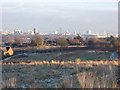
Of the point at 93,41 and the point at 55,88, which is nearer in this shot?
the point at 55,88

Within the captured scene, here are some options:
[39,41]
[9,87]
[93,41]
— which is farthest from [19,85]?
Answer: [39,41]

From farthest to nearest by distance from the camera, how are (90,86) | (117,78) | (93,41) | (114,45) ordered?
(93,41) → (114,45) → (117,78) → (90,86)

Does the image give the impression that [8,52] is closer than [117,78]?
No

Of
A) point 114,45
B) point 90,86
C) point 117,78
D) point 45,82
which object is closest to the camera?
point 90,86

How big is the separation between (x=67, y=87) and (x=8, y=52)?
147 feet

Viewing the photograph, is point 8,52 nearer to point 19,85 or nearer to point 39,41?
point 39,41

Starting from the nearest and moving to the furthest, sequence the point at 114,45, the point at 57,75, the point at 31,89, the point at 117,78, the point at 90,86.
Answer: the point at 90,86
the point at 31,89
the point at 117,78
the point at 57,75
the point at 114,45

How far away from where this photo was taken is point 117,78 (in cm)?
1505

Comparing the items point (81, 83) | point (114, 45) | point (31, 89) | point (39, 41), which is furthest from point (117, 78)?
point (39, 41)

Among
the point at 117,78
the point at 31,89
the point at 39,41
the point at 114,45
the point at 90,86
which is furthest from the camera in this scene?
the point at 39,41

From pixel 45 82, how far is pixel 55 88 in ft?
7.89

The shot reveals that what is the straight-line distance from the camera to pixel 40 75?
1811 centimetres

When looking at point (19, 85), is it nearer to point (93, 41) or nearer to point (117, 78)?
point (117, 78)

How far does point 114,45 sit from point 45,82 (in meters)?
42.4
